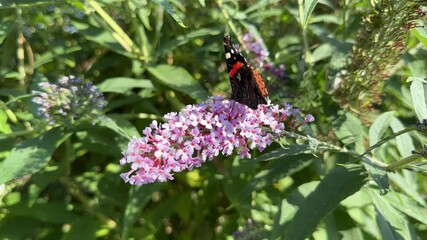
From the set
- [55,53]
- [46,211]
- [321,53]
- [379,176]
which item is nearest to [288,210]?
[379,176]

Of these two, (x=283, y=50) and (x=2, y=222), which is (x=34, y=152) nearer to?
(x=2, y=222)

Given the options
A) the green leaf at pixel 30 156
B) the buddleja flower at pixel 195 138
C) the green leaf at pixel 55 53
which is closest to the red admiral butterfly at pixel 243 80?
the buddleja flower at pixel 195 138

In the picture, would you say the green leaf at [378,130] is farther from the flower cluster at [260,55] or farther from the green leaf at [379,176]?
the flower cluster at [260,55]

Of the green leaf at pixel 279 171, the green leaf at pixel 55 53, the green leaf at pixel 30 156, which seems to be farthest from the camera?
the green leaf at pixel 55 53

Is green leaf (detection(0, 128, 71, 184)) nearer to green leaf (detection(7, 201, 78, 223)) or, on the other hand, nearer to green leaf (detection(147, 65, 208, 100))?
green leaf (detection(7, 201, 78, 223))

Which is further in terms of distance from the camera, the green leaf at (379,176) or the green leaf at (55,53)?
the green leaf at (55,53)

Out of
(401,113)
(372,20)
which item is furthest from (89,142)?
(401,113)
